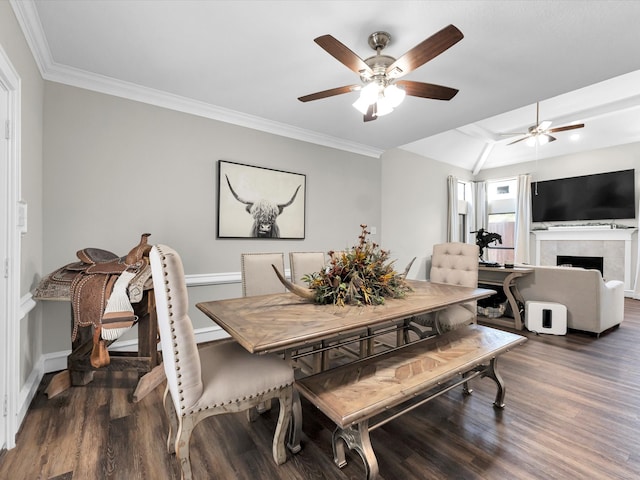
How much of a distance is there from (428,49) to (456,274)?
2.11 metres

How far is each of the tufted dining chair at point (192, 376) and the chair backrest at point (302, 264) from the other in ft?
4.12

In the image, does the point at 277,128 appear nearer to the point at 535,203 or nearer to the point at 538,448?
the point at 538,448

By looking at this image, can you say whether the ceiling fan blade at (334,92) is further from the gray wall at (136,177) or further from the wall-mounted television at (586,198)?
the wall-mounted television at (586,198)

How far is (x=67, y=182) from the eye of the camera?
2.55 metres

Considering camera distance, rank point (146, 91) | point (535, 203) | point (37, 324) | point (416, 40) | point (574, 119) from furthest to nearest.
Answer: point (535, 203) → point (574, 119) → point (146, 91) → point (37, 324) → point (416, 40)

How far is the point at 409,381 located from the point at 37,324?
9.44 ft

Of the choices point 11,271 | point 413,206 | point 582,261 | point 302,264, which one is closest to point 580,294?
point 413,206

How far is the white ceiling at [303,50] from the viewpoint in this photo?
1855 mm

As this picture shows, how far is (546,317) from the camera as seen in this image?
11.7ft

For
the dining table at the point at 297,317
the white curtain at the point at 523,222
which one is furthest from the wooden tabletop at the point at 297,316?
the white curtain at the point at 523,222

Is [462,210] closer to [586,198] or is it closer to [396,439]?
[586,198]

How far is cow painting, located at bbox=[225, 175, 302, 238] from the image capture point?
355cm

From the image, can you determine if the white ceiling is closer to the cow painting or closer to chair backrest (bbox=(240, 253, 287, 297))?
the cow painting

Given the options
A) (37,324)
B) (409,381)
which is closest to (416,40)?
(409,381)
